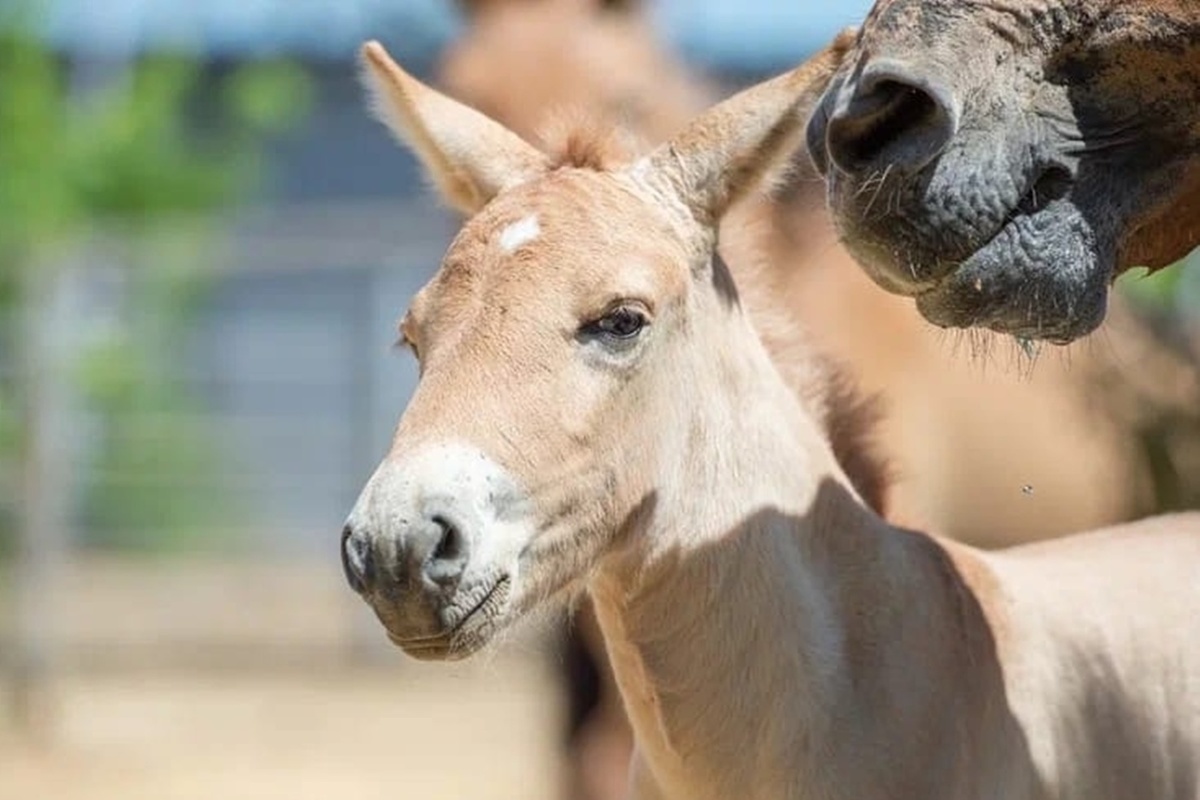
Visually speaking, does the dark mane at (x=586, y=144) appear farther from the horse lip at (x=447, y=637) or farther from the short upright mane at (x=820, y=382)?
the horse lip at (x=447, y=637)

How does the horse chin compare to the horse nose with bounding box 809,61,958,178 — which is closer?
the horse nose with bounding box 809,61,958,178

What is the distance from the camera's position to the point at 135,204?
60.2 feet

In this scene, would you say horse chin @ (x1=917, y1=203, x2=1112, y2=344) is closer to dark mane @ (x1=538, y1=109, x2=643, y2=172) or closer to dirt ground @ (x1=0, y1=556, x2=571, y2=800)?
dark mane @ (x1=538, y1=109, x2=643, y2=172)

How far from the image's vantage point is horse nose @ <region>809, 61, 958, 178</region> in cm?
375

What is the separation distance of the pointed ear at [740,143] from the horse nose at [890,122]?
1.52ft

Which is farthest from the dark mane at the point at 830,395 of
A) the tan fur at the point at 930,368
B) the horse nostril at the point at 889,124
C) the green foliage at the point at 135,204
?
the green foliage at the point at 135,204

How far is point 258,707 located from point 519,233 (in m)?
8.19

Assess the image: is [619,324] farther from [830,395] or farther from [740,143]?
[830,395]

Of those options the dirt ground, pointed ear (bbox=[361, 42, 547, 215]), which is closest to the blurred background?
the dirt ground

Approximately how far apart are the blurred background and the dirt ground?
0.06 feet

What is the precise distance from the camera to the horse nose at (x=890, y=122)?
3.75 metres

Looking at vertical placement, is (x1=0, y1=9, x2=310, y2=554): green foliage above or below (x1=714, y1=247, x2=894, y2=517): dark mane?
below

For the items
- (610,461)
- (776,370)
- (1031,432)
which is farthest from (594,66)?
(610,461)

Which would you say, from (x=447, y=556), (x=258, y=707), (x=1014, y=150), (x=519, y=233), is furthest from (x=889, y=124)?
(x=258, y=707)
